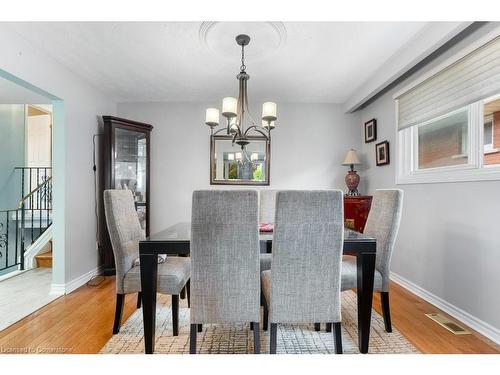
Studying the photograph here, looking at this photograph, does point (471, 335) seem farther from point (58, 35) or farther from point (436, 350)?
point (58, 35)

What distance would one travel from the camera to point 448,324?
6.77ft

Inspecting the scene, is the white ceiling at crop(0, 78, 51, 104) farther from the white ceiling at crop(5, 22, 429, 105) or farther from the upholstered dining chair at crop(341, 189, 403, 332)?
the upholstered dining chair at crop(341, 189, 403, 332)

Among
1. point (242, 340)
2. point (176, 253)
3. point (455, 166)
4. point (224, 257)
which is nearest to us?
point (224, 257)

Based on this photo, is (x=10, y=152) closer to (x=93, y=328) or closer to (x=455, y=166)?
(x=93, y=328)

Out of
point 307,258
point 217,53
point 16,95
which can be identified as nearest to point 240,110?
point 217,53

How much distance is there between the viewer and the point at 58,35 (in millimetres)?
2238

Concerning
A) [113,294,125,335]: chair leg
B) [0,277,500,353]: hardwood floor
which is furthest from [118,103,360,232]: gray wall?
[113,294,125,335]: chair leg

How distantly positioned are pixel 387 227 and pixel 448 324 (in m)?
0.94

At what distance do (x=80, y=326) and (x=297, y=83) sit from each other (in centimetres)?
318

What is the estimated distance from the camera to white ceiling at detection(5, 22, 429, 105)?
211 centimetres

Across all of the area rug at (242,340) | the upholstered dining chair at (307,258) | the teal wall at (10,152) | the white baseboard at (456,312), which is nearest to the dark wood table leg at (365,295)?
the area rug at (242,340)

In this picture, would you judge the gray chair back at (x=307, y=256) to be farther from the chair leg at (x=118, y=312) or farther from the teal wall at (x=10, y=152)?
the teal wall at (x=10, y=152)

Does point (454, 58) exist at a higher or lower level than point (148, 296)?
higher

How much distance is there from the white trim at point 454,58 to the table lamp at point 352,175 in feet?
3.14
